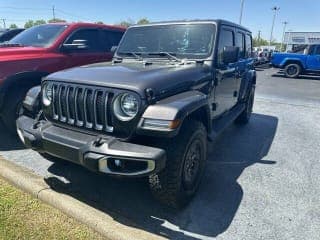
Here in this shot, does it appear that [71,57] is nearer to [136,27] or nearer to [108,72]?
[136,27]

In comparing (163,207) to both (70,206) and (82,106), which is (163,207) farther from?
(82,106)

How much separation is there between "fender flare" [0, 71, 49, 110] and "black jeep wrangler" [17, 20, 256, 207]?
106 cm

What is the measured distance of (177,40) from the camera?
3.93 metres

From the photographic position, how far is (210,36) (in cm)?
383

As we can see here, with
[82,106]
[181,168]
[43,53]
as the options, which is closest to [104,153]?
[82,106]

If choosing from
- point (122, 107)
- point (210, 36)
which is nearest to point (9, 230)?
point (122, 107)

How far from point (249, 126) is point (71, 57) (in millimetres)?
3915

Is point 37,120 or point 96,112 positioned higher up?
point 96,112

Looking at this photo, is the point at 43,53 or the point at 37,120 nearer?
the point at 37,120

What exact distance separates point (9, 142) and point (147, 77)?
3073 millimetres

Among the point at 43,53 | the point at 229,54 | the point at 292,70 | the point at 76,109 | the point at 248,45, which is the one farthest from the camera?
the point at 292,70

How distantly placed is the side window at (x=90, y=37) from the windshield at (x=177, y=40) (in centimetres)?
182

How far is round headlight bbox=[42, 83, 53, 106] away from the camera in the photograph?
315cm

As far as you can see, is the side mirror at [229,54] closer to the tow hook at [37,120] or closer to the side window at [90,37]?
the tow hook at [37,120]
